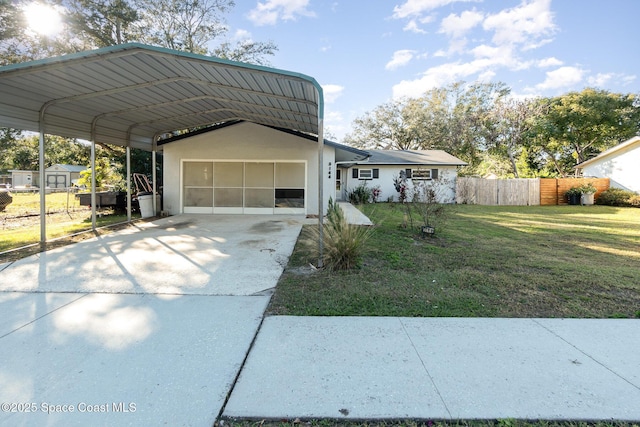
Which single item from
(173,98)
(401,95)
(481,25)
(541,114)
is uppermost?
(401,95)

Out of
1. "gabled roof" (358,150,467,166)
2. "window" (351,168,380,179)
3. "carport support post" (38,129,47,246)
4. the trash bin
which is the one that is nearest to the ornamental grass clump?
"carport support post" (38,129,47,246)

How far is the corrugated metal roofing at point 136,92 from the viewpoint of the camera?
5039mm

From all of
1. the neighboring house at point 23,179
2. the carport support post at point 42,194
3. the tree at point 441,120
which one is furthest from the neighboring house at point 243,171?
the neighboring house at point 23,179

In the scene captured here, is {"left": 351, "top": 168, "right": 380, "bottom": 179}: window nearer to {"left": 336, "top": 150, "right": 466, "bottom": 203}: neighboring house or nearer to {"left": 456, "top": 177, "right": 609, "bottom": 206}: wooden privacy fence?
{"left": 336, "top": 150, "right": 466, "bottom": 203}: neighboring house

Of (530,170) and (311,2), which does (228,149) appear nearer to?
(311,2)

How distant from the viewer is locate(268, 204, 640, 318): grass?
355 centimetres

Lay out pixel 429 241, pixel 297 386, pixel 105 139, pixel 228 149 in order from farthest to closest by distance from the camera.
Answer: pixel 228 149, pixel 105 139, pixel 429 241, pixel 297 386

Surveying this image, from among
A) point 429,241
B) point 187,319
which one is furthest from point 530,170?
point 187,319

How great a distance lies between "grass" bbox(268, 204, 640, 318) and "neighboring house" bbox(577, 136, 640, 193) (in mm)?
15121

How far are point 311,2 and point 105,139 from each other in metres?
9.62

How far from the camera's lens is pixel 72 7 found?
11734 millimetres

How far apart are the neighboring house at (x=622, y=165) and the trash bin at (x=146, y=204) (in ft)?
82.4

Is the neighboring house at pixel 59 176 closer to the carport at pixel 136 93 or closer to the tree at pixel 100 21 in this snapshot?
the tree at pixel 100 21

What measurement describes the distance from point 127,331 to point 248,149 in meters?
9.40
